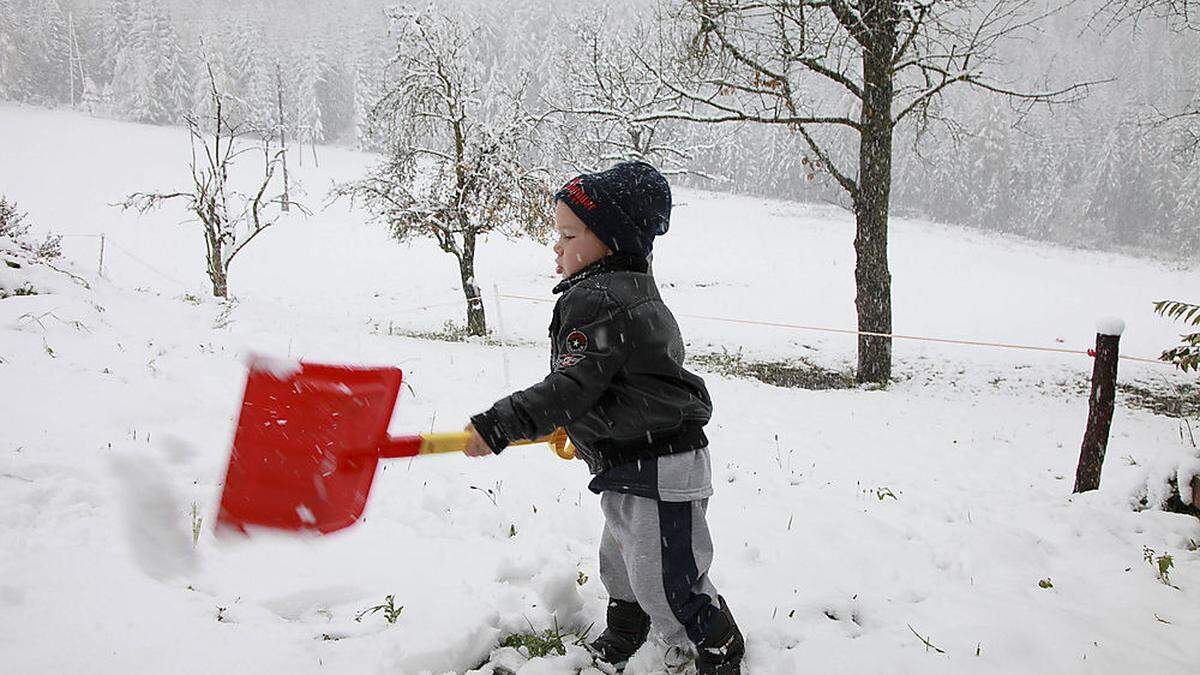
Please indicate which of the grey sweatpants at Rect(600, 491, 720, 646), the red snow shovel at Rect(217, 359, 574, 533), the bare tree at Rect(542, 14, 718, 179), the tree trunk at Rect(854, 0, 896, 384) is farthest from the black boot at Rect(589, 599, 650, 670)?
the bare tree at Rect(542, 14, 718, 179)

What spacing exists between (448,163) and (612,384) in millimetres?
14551

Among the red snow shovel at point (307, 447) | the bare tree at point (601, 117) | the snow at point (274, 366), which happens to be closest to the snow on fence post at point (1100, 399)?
the red snow shovel at point (307, 447)

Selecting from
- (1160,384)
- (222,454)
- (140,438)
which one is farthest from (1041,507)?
(1160,384)

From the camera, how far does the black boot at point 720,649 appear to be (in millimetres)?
2398

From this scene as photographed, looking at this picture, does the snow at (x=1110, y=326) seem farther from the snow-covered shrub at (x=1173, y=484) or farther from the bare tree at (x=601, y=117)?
the bare tree at (x=601, y=117)

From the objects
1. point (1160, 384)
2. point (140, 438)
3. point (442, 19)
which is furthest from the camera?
point (442, 19)

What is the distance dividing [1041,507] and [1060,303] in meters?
23.9

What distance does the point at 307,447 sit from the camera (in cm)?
219

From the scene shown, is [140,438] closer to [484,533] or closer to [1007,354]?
[484,533]

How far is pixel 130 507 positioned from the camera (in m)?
3.33

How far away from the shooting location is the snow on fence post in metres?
4.67

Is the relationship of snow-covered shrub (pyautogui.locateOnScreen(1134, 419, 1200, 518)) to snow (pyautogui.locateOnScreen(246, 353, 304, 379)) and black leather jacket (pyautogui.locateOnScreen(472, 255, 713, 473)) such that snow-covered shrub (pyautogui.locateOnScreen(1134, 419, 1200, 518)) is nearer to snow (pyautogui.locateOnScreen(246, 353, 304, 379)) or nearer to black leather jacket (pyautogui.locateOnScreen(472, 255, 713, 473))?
black leather jacket (pyautogui.locateOnScreen(472, 255, 713, 473))

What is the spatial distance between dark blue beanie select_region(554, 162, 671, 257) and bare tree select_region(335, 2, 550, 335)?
1268cm

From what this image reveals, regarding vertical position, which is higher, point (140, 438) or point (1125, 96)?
point (1125, 96)
